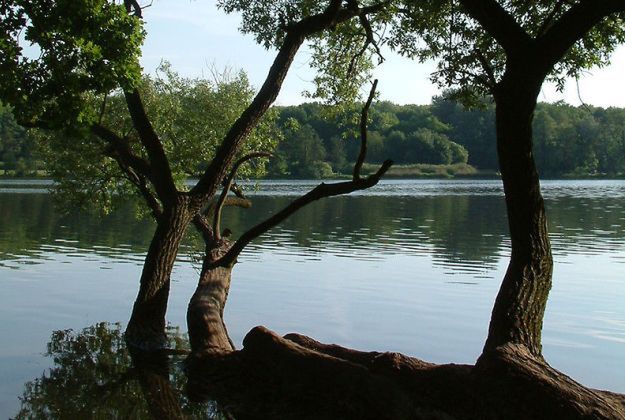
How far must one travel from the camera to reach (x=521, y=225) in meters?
10.3

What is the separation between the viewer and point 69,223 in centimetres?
4550

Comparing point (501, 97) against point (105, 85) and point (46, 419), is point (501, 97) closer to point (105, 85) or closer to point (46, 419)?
point (105, 85)

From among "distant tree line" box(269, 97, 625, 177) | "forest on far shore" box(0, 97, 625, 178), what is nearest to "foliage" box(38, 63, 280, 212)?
"forest on far shore" box(0, 97, 625, 178)

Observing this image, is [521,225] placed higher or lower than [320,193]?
lower

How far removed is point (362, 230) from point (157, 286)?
28.7m

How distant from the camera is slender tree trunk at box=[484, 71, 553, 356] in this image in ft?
33.0

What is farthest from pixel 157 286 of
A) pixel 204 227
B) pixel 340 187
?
pixel 340 187

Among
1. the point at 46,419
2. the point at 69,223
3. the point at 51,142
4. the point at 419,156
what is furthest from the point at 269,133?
the point at 419,156

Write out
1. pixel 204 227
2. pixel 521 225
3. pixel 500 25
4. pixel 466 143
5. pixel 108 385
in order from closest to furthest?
pixel 500 25 → pixel 521 225 → pixel 108 385 → pixel 204 227 → pixel 466 143

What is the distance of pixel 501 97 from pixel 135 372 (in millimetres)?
7279

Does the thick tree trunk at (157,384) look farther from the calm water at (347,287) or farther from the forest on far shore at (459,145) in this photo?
the forest on far shore at (459,145)

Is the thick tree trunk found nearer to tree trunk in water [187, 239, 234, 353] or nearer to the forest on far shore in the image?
tree trunk in water [187, 239, 234, 353]

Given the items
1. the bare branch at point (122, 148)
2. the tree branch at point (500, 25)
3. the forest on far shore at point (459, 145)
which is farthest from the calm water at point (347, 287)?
the forest on far shore at point (459, 145)

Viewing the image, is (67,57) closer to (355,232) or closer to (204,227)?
→ (204,227)
